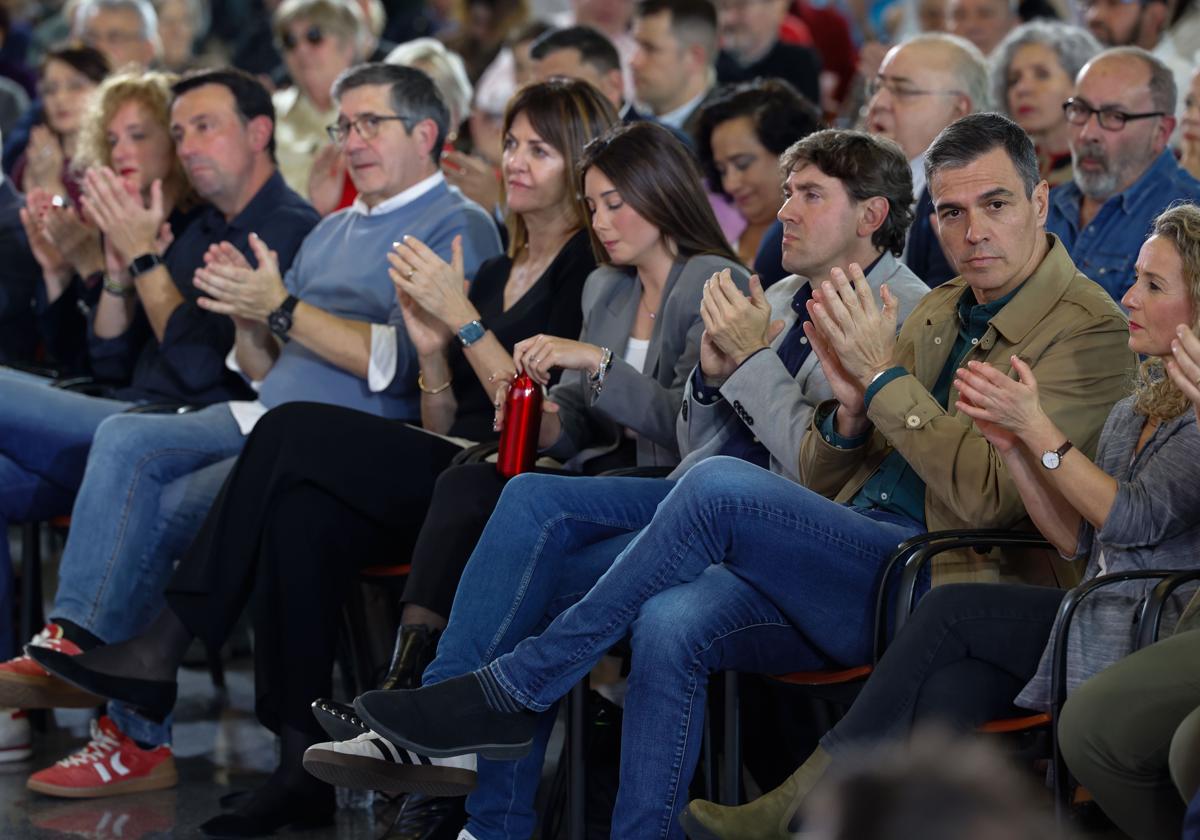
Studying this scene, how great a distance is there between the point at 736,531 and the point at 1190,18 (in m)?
3.55

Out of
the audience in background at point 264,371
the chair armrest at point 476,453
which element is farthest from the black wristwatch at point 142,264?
the chair armrest at point 476,453

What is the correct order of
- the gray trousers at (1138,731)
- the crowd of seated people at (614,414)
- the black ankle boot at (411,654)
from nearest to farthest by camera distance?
the gray trousers at (1138,731) < the crowd of seated people at (614,414) < the black ankle boot at (411,654)

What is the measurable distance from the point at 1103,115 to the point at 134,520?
7.87ft

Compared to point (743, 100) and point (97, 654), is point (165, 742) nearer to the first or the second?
point (97, 654)

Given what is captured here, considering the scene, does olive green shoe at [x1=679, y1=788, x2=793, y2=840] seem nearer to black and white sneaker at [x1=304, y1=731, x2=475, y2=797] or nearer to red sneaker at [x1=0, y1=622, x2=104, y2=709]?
black and white sneaker at [x1=304, y1=731, x2=475, y2=797]

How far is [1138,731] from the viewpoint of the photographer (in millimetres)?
2391

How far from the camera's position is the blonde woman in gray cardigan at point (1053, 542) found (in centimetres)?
259

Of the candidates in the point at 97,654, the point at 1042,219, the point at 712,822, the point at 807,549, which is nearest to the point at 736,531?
the point at 807,549

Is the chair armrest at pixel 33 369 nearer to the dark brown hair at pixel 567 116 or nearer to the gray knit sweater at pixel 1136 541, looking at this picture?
the dark brown hair at pixel 567 116

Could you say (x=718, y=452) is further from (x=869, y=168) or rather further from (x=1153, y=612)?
(x=1153, y=612)

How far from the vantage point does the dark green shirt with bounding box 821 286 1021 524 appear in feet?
9.98

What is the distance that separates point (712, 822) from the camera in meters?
2.69

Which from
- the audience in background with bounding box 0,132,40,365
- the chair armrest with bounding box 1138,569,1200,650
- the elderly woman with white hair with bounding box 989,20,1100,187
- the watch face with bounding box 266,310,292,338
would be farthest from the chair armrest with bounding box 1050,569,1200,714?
the audience in background with bounding box 0,132,40,365

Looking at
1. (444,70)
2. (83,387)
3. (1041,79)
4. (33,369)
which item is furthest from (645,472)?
(444,70)
